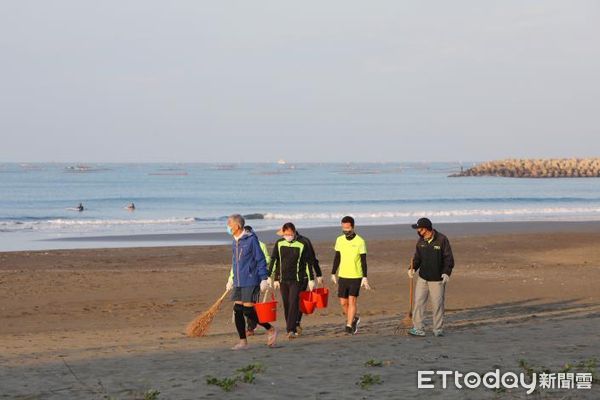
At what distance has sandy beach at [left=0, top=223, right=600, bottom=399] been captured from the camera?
868 cm

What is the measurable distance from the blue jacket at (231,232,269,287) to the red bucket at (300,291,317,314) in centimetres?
132

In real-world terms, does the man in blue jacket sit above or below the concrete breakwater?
above

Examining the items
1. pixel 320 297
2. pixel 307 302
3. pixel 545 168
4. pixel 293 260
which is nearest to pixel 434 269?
pixel 320 297

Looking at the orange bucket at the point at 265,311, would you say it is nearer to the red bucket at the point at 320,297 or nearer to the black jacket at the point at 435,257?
the red bucket at the point at 320,297

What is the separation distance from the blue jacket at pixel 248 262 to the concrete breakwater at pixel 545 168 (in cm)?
11606

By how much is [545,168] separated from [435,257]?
117 m

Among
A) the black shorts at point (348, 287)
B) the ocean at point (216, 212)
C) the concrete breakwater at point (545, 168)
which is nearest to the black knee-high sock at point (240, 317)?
the black shorts at point (348, 287)

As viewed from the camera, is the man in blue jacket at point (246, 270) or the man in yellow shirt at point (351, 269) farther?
the man in yellow shirt at point (351, 269)

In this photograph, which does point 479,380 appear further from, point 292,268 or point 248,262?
point 292,268

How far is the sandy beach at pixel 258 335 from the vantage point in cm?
868

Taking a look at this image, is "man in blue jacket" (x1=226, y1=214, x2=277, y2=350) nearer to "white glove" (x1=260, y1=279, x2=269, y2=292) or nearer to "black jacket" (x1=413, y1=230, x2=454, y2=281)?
"white glove" (x1=260, y1=279, x2=269, y2=292)

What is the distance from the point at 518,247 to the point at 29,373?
2047cm

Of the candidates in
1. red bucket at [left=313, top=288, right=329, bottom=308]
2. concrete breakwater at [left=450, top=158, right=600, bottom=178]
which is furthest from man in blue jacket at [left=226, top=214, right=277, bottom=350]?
concrete breakwater at [left=450, top=158, right=600, bottom=178]

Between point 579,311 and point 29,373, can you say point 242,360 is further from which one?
point 579,311
